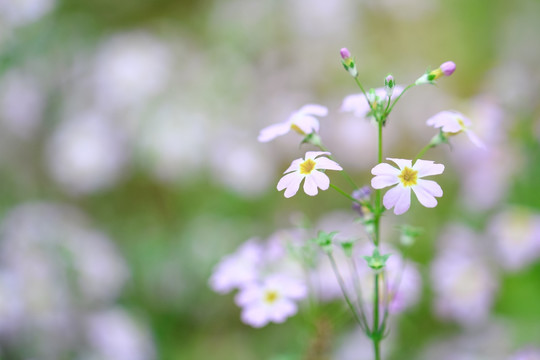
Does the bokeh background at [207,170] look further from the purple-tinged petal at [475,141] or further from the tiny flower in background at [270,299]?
the purple-tinged petal at [475,141]

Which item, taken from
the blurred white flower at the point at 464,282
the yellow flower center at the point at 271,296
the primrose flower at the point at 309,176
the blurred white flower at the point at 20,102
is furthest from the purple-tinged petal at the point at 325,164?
the blurred white flower at the point at 20,102

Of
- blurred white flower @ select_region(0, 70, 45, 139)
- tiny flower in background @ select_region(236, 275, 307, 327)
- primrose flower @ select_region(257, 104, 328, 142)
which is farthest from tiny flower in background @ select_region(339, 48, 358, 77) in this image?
blurred white flower @ select_region(0, 70, 45, 139)

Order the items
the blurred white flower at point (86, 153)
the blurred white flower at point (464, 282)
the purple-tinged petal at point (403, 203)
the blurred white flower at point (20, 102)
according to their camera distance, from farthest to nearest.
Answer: the blurred white flower at point (86, 153), the blurred white flower at point (20, 102), the blurred white flower at point (464, 282), the purple-tinged petal at point (403, 203)

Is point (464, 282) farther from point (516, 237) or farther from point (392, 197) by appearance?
point (392, 197)

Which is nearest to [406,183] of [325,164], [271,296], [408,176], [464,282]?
[408,176]

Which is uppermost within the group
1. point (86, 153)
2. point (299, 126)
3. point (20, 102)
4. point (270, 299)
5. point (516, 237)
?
point (20, 102)

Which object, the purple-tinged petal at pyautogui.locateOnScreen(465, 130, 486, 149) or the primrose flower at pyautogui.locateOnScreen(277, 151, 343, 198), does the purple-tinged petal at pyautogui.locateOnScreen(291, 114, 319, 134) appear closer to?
the primrose flower at pyautogui.locateOnScreen(277, 151, 343, 198)
